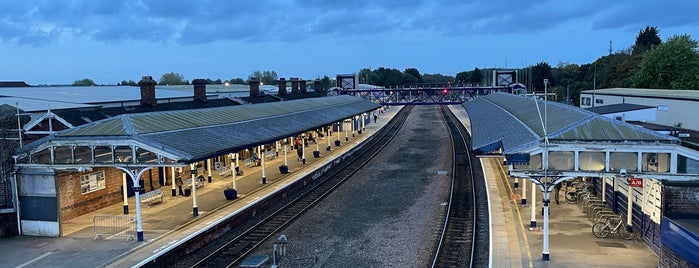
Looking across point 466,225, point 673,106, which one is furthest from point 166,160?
point 673,106

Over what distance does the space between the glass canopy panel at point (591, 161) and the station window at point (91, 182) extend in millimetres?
18001

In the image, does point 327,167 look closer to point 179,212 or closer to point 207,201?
point 207,201

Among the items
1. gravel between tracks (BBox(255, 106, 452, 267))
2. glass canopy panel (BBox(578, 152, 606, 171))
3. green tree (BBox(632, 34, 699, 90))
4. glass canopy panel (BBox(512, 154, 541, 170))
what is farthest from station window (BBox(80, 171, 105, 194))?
green tree (BBox(632, 34, 699, 90))

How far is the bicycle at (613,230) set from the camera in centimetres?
1574

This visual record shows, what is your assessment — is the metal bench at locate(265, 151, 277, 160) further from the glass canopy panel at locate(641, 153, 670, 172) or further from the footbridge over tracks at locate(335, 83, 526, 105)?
the glass canopy panel at locate(641, 153, 670, 172)

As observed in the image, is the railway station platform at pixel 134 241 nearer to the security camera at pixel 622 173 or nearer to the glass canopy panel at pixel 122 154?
the glass canopy panel at pixel 122 154

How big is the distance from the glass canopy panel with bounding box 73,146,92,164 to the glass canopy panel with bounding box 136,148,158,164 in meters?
1.78

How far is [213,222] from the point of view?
18203 millimetres

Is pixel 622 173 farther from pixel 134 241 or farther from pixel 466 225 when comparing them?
pixel 134 241

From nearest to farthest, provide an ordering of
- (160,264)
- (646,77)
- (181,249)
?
(160,264), (181,249), (646,77)

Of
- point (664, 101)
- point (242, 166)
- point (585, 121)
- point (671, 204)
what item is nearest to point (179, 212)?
point (242, 166)

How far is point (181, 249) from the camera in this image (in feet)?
51.9

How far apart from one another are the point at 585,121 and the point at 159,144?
13684 mm

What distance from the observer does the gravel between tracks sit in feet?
50.5
